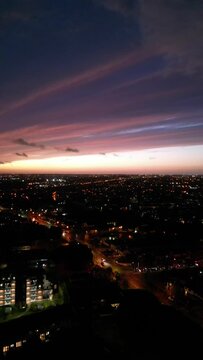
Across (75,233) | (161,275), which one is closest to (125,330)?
(161,275)

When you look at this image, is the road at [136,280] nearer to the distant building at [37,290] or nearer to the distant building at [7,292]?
the distant building at [37,290]

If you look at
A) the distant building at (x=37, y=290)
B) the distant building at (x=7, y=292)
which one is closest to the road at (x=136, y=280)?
the distant building at (x=37, y=290)

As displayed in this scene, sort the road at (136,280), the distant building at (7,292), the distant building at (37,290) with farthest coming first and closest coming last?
the road at (136,280) → the distant building at (37,290) → the distant building at (7,292)

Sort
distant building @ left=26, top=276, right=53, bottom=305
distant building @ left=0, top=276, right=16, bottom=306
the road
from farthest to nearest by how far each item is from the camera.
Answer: the road < distant building @ left=26, top=276, right=53, bottom=305 < distant building @ left=0, top=276, right=16, bottom=306

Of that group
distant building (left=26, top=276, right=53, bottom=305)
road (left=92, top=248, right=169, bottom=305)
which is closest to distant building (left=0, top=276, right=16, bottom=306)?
distant building (left=26, top=276, right=53, bottom=305)

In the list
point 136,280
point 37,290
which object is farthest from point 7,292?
point 136,280

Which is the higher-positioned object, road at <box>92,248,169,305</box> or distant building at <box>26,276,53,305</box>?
distant building at <box>26,276,53,305</box>

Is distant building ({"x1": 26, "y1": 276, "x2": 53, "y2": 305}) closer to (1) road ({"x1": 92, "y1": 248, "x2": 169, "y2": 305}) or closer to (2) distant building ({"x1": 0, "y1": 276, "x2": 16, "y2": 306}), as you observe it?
(2) distant building ({"x1": 0, "y1": 276, "x2": 16, "y2": 306})

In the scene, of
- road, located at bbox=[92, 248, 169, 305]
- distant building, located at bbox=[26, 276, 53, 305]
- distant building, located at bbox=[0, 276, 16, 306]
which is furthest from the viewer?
road, located at bbox=[92, 248, 169, 305]

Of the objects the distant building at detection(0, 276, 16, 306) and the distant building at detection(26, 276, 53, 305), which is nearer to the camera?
the distant building at detection(0, 276, 16, 306)

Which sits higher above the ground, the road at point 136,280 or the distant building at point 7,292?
the distant building at point 7,292
